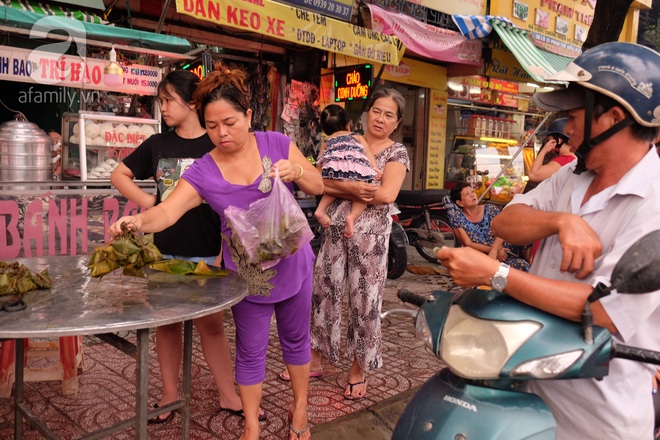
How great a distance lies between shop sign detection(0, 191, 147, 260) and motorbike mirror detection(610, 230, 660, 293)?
446 cm

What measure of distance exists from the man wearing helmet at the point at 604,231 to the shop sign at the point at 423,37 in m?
6.48

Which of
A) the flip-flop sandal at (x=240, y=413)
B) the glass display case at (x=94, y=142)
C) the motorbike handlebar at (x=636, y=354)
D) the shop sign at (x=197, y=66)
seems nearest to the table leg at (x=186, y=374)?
the flip-flop sandal at (x=240, y=413)

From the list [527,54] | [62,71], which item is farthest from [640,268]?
[527,54]

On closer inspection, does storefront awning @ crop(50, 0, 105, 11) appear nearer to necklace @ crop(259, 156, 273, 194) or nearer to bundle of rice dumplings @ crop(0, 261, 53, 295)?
necklace @ crop(259, 156, 273, 194)

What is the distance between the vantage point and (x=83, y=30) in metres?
5.16

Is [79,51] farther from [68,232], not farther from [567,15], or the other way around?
[567,15]

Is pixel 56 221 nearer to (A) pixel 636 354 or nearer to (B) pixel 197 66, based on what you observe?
(B) pixel 197 66

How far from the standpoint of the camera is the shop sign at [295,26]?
547 centimetres

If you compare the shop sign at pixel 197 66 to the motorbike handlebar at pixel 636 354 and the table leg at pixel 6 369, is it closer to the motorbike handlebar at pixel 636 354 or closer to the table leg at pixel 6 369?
the table leg at pixel 6 369

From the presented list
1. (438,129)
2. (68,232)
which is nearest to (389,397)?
(68,232)

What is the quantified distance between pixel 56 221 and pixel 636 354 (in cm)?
470

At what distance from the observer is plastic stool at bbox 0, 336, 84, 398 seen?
342 cm

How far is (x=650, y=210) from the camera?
147cm

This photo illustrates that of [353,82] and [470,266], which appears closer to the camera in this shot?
[470,266]
